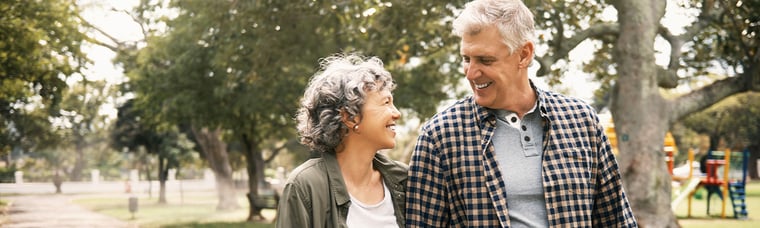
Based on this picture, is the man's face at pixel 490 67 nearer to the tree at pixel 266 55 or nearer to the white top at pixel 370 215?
the white top at pixel 370 215

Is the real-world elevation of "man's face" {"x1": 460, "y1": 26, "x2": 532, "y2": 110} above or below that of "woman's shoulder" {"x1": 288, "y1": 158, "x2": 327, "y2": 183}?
Result: above

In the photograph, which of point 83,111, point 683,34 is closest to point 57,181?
point 83,111

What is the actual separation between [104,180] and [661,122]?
31309 millimetres

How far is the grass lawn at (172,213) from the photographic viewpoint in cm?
2503

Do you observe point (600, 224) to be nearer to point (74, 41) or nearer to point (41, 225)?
point (74, 41)

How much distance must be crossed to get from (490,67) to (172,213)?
2928cm

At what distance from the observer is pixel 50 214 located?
21.3m

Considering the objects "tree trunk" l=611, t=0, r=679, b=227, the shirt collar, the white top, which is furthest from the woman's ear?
"tree trunk" l=611, t=0, r=679, b=227

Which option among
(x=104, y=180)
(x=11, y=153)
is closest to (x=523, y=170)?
(x=11, y=153)

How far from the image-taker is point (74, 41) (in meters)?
15.3

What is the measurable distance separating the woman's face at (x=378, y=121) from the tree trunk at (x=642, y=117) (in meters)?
10.1

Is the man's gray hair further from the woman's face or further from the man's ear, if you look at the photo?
the woman's face

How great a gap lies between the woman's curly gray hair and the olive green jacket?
0.08 meters

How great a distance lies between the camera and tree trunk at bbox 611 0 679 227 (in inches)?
496
